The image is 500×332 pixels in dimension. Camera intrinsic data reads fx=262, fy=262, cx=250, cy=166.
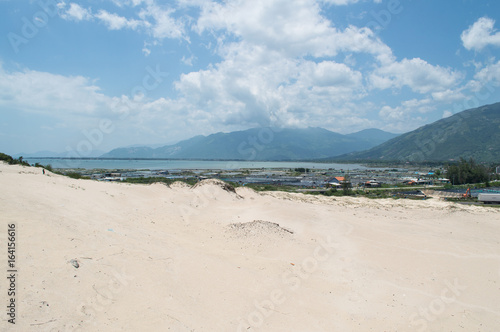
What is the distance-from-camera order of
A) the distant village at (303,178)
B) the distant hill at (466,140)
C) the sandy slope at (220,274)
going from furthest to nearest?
the distant hill at (466,140) → the distant village at (303,178) → the sandy slope at (220,274)

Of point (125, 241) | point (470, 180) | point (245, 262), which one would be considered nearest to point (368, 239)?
point (245, 262)

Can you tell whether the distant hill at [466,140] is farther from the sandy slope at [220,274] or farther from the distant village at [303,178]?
the sandy slope at [220,274]

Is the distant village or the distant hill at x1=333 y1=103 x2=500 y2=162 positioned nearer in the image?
the distant village

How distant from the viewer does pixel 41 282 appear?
470cm

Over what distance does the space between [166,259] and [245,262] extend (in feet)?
8.32

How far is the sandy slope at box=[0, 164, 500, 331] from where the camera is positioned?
484 centimetres

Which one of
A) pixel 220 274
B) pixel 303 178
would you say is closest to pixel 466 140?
pixel 303 178

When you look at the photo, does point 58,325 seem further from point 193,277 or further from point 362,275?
point 362,275

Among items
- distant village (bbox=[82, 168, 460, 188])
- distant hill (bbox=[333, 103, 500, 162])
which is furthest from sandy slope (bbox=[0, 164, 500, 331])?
distant hill (bbox=[333, 103, 500, 162])

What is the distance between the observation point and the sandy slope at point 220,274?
4.84 meters

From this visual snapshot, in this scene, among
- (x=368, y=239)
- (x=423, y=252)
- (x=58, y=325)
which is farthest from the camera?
(x=368, y=239)

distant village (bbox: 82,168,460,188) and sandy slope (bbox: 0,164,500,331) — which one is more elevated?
sandy slope (bbox: 0,164,500,331)

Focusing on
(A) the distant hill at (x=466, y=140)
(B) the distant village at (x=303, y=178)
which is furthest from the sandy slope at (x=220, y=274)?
(A) the distant hill at (x=466, y=140)

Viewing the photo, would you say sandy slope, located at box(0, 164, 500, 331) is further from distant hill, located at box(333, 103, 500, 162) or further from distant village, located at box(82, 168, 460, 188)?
distant hill, located at box(333, 103, 500, 162)
